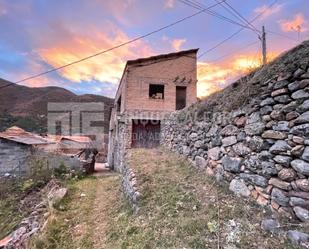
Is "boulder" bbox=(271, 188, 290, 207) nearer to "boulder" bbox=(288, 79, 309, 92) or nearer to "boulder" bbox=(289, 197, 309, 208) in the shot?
"boulder" bbox=(289, 197, 309, 208)

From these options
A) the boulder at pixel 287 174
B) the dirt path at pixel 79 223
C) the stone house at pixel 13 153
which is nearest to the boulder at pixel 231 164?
the boulder at pixel 287 174

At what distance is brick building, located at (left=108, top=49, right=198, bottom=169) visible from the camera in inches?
443

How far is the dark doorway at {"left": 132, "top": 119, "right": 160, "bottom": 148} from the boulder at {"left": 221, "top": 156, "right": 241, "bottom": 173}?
23.7ft

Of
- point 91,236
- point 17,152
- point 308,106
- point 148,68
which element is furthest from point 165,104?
point 308,106

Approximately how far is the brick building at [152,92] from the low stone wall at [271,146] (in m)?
7.03

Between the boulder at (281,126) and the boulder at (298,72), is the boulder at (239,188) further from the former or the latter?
the boulder at (298,72)

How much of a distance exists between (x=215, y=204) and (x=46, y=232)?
351 centimetres

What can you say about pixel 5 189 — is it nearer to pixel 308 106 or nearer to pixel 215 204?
pixel 215 204

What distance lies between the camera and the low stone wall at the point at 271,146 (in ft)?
7.77

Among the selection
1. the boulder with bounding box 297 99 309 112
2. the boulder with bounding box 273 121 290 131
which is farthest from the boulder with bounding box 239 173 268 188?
the boulder with bounding box 297 99 309 112

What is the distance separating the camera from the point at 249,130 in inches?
127

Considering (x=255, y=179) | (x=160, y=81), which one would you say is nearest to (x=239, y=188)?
(x=255, y=179)

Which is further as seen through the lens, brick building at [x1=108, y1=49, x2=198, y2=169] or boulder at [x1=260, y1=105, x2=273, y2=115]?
brick building at [x1=108, y1=49, x2=198, y2=169]

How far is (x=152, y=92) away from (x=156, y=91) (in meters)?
0.27
